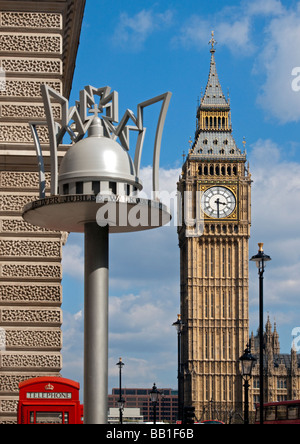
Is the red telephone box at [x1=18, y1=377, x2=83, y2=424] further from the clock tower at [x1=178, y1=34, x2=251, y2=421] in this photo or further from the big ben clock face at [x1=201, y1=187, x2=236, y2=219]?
the big ben clock face at [x1=201, y1=187, x2=236, y2=219]

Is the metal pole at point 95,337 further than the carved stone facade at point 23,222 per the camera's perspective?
No

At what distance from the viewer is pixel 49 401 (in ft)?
54.5

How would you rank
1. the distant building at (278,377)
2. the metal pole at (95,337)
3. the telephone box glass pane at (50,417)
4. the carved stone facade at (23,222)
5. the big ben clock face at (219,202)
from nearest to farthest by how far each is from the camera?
1. the metal pole at (95,337)
2. the telephone box glass pane at (50,417)
3. the carved stone facade at (23,222)
4. the big ben clock face at (219,202)
5. the distant building at (278,377)

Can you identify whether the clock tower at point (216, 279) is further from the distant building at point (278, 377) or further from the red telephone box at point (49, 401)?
the red telephone box at point (49, 401)

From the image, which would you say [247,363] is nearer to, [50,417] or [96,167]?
[50,417]

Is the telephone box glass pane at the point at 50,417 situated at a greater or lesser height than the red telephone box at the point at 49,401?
lesser

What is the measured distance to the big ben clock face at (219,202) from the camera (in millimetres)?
119938

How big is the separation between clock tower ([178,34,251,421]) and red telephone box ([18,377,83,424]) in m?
102

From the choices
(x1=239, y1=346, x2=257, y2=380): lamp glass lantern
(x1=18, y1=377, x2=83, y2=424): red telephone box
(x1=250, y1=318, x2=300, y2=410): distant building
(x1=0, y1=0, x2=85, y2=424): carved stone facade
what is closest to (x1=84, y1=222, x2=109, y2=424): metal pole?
(x1=18, y1=377, x2=83, y2=424): red telephone box

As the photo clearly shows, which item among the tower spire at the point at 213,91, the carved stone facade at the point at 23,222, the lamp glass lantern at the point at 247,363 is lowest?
the lamp glass lantern at the point at 247,363

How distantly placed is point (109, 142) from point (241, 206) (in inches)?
4226

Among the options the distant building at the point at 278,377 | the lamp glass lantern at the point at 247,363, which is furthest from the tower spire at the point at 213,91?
the lamp glass lantern at the point at 247,363

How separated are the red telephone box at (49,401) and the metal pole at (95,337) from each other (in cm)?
292

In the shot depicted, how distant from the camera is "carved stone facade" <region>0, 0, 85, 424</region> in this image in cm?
1688
